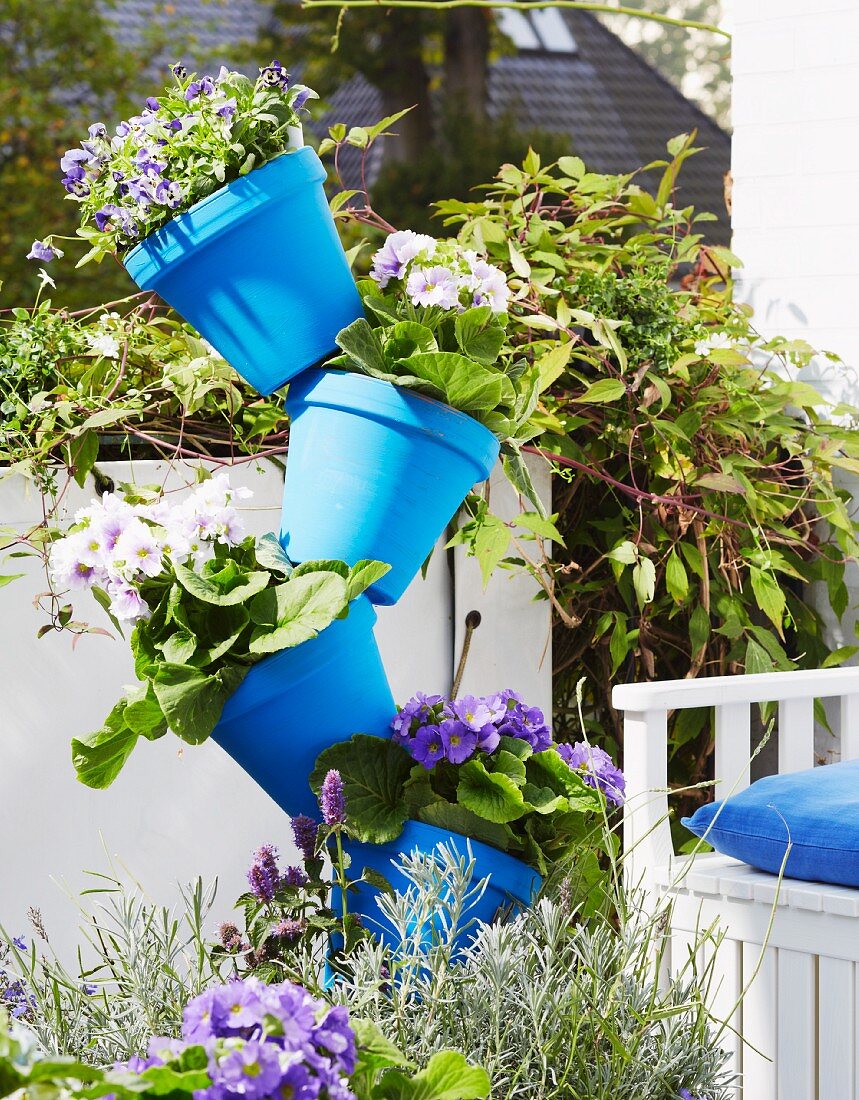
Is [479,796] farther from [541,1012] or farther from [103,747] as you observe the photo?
[103,747]

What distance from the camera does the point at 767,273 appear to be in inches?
98.7

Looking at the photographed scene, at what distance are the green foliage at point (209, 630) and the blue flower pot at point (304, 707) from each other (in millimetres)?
25

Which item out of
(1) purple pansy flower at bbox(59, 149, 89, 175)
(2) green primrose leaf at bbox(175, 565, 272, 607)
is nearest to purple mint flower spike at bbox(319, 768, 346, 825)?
(2) green primrose leaf at bbox(175, 565, 272, 607)

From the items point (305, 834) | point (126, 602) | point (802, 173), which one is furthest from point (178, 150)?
point (802, 173)

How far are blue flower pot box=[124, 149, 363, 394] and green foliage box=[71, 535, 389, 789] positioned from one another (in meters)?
0.24

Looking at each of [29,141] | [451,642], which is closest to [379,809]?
[451,642]

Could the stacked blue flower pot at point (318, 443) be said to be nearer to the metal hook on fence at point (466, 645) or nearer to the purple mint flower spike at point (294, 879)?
the purple mint flower spike at point (294, 879)

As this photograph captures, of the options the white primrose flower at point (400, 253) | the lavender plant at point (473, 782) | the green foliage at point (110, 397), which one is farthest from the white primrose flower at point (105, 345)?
the lavender plant at point (473, 782)

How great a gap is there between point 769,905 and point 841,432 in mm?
1087

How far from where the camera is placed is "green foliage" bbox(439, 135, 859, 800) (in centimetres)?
207

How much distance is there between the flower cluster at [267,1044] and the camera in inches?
28.3

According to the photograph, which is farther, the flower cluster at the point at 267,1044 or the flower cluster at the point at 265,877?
the flower cluster at the point at 265,877

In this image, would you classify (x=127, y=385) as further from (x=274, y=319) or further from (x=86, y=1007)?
(x=86, y=1007)

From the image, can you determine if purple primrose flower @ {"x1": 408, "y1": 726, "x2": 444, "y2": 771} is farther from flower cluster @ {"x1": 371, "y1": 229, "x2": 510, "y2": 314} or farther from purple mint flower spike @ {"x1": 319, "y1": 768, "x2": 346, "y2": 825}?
flower cluster @ {"x1": 371, "y1": 229, "x2": 510, "y2": 314}
